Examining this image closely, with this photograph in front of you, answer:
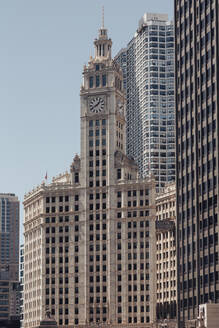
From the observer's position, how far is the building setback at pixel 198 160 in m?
179

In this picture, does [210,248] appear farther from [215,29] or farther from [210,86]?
[215,29]

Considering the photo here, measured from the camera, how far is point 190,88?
194m

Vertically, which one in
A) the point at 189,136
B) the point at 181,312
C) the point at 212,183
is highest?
the point at 189,136

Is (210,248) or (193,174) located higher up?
(193,174)

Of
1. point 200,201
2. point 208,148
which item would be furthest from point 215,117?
point 200,201

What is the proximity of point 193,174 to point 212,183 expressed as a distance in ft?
36.2

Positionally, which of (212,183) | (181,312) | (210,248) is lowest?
(181,312)

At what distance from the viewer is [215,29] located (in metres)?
182

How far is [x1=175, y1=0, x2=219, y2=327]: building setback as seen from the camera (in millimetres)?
178625

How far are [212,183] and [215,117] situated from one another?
44.5 ft

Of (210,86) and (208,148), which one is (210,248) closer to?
(208,148)

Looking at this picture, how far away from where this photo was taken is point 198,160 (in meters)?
187

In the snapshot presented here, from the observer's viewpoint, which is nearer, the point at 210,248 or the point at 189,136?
the point at 210,248

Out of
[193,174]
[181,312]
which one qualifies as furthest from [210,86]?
[181,312]
